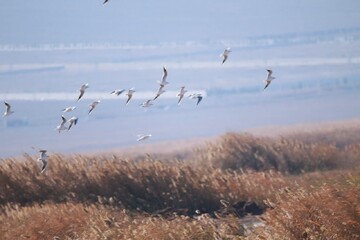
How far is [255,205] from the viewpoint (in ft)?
60.0

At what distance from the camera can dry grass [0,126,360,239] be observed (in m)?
13.4

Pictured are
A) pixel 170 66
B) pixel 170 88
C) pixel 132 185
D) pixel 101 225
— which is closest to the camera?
pixel 101 225

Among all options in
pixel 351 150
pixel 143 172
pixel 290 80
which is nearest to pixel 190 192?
pixel 143 172

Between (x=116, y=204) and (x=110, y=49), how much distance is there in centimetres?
9769

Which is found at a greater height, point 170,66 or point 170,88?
point 170,88

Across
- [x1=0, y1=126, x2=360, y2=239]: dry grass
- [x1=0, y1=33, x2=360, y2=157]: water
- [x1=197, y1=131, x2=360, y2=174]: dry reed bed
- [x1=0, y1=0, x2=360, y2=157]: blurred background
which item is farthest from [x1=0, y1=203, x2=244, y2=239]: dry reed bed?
[x1=0, y1=0, x2=360, y2=157]: blurred background

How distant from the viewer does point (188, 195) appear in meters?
18.8

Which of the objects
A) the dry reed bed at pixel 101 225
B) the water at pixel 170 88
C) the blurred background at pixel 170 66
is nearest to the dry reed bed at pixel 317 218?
the dry reed bed at pixel 101 225

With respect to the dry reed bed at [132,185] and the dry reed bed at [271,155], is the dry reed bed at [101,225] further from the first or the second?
the dry reed bed at [271,155]

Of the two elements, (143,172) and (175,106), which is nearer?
(143,172)

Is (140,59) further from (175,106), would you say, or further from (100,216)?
(100,216)

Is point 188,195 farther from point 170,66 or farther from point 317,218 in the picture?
point 170,66

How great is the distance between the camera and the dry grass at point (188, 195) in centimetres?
1338

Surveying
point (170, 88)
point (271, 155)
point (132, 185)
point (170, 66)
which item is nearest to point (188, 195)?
point (132, 185)
